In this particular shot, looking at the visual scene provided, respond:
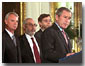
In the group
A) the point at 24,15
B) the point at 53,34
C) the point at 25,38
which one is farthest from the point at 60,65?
the point at 24,15

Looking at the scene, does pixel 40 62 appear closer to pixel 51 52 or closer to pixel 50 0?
pixel 51 52

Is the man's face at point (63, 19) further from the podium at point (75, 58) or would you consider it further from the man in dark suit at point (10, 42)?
the man in dark suit at point (10, 42)

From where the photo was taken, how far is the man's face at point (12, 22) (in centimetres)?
223

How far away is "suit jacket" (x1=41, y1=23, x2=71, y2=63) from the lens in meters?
2.21

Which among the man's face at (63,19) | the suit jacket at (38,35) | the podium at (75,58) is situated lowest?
the podium at (75,58)

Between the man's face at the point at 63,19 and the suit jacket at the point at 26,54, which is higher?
the man's face at the point at 63,19

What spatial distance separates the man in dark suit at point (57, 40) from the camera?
7.25 ft

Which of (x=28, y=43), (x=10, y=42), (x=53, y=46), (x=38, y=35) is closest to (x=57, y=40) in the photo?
(x=53, y=46)

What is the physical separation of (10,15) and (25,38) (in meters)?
0.32

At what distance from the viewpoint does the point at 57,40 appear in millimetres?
2217

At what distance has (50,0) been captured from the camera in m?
2.28

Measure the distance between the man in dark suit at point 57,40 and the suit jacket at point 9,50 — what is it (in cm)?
30

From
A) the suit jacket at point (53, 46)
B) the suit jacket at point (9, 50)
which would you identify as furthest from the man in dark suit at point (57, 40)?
the suit jacket at point (9, 50)

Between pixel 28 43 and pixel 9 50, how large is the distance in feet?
0.76
